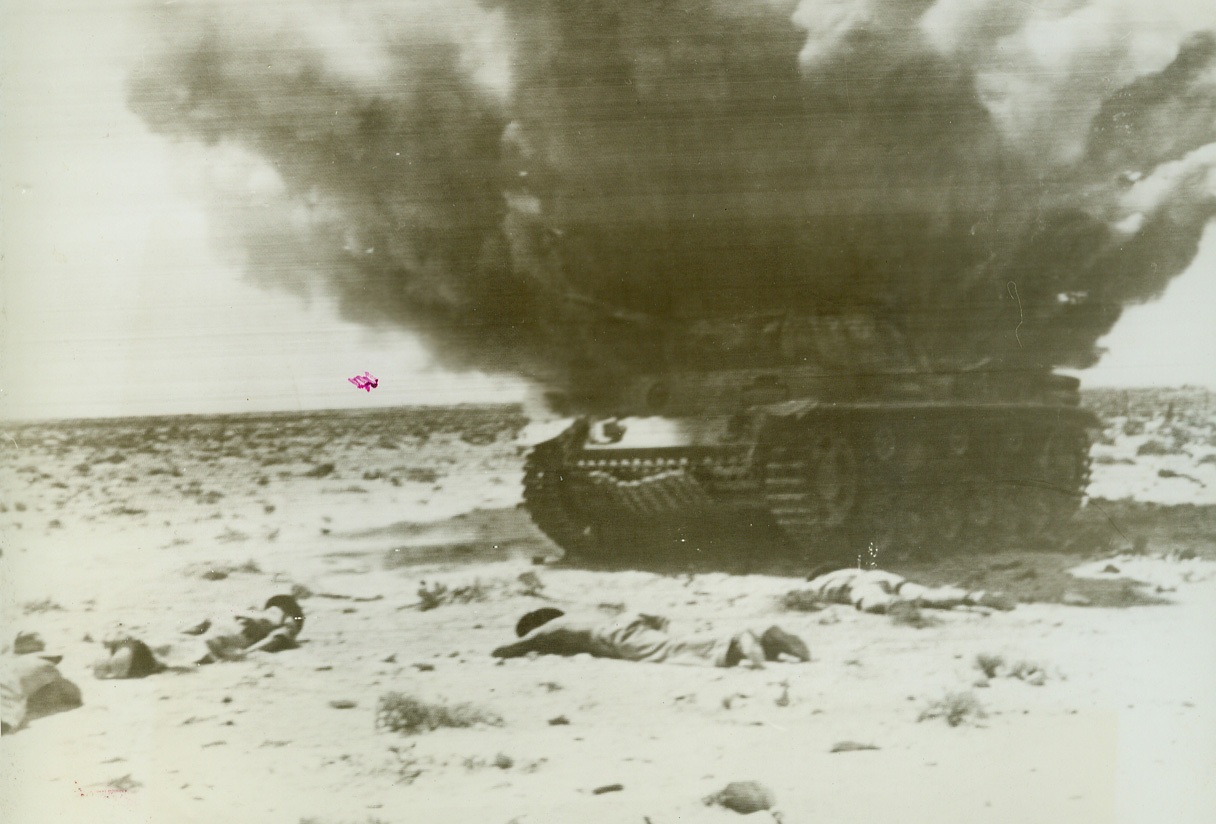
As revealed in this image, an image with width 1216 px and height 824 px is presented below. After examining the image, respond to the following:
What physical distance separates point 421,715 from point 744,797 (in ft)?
3.51

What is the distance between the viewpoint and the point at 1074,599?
297cm

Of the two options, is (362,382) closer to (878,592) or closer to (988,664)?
(878,592)

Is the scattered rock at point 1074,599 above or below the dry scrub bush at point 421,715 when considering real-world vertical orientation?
above

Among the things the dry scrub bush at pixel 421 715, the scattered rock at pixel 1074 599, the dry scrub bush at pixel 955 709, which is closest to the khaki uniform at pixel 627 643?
the dry scrub bush at pixel 421 715

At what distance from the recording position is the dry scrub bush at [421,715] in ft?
9.20

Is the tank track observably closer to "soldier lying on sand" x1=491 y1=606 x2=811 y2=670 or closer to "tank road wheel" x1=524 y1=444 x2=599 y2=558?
"tank road wheel" x1=524 y1=444 x2=599 y2=558

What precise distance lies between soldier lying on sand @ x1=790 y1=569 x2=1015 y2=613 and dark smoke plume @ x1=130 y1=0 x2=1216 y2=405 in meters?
0.77

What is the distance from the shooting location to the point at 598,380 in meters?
2.86

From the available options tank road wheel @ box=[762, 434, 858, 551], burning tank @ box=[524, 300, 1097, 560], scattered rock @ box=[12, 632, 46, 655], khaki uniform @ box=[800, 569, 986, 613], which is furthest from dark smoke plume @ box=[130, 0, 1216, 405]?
scattered rock @ box=[12, 632, 46, 655]

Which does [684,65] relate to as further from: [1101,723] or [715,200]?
[1101,723]

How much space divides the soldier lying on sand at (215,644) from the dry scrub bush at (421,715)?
1.20ft

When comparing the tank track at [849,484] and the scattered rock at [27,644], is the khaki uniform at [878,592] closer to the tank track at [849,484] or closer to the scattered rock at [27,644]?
the tank track at [849,484]

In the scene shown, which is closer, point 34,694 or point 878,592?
point 34,694

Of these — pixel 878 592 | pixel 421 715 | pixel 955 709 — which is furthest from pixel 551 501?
pixel 955 709
